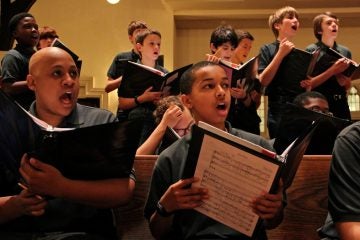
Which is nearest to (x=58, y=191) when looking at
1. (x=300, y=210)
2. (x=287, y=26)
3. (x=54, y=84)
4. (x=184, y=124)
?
(x=54, y=84)

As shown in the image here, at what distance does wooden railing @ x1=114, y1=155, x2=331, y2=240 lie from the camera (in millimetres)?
2307

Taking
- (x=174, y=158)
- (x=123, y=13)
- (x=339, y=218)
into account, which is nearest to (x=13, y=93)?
(x=174, y=158)

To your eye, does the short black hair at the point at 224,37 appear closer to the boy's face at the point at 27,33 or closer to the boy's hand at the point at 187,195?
the boy's face at the point at 27,33

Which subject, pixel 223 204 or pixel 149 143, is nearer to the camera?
pixel 223 204

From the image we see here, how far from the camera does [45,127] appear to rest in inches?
68.9

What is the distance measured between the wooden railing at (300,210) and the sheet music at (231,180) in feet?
1.87

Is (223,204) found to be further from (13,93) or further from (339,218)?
(13,93)

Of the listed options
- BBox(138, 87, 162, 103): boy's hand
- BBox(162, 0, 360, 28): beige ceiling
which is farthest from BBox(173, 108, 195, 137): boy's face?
BBox(162, 0, 360, 28): beige ceiling

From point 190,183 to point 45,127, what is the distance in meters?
0.50

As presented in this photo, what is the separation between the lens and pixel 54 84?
216cm

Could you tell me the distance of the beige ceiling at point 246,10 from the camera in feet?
21.6

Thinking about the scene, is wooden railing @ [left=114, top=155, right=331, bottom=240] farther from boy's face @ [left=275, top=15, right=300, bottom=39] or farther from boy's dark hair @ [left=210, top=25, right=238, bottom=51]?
boy's face @ [left=275, top=15, right=300, bottom=39]

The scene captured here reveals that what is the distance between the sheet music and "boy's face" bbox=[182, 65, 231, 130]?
461mm

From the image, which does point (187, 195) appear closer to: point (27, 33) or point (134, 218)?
point (134, 218)
